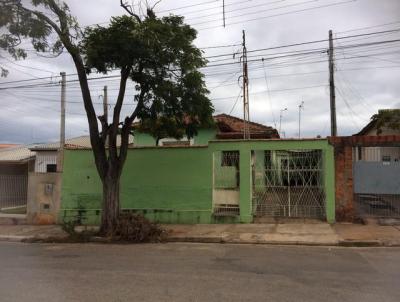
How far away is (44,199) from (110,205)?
15.1 feet

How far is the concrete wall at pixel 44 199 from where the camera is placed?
17.7 meters

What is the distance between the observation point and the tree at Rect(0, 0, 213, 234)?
1319cm

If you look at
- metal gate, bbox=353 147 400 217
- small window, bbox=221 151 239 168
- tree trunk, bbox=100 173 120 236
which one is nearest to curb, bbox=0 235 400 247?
tree trunk, bbox=100 173 120 236

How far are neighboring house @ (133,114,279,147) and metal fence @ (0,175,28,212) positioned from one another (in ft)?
22.6

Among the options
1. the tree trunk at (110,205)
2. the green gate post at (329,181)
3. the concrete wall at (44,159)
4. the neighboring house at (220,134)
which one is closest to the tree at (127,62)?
the tree trunk at (110,205)

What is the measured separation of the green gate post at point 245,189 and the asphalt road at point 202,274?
11.3 feet

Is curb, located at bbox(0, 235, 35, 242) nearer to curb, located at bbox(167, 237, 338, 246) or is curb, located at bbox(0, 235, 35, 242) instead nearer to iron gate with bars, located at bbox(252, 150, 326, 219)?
curb, located at bbox(167, 237, 338, 246)

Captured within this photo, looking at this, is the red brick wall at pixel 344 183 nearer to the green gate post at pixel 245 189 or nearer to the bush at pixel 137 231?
the green gate post at pixel 245 189

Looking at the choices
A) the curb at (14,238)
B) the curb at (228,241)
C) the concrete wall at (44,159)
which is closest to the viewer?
the curb at (228,241)

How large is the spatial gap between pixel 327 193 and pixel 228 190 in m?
3.12

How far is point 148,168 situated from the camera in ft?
55.7

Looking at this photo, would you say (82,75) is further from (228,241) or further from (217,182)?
(228,241)

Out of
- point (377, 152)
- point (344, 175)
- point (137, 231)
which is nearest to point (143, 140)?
point (377, 152)

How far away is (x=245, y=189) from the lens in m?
15.9
